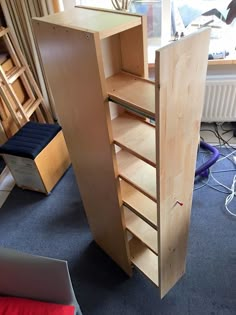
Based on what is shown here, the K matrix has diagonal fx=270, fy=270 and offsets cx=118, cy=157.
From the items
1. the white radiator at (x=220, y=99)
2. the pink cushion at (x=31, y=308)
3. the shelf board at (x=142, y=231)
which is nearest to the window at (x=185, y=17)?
the white radiator at (x=220, y=99)

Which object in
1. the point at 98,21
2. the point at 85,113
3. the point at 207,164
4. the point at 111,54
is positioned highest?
the point at 98,21

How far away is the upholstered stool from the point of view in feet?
6.47

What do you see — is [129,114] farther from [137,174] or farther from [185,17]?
[185,17]

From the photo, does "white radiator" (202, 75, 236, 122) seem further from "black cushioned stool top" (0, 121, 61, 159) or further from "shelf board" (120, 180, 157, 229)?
"shelf board" (120, 180, 157, 229)

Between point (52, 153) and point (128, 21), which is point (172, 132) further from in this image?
point (52, 153)

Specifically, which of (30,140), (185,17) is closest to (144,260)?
(30,140)

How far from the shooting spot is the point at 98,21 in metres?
0.90

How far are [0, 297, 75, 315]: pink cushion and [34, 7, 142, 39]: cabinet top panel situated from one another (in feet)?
3.34

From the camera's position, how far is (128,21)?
0.87 m

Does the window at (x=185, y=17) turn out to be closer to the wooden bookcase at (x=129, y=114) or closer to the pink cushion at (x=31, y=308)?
the wooden bookcase at (x=129, y=114)

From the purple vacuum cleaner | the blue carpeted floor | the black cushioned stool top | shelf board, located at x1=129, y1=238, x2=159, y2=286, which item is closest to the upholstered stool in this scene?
the black cushioned stool top

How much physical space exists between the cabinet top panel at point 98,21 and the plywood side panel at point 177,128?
0.24 metres

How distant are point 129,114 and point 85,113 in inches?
8.3

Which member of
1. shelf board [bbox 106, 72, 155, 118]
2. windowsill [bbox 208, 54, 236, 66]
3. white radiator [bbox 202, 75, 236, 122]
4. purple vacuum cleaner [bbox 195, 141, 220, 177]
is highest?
shelf board [bbox 106, 72, 155, 118]
